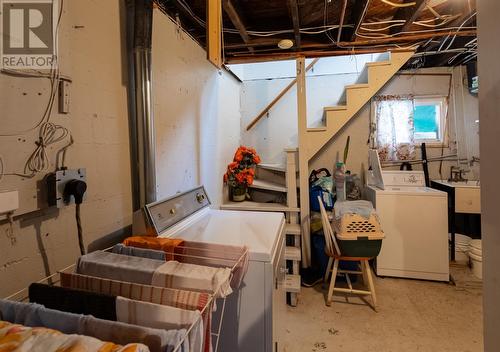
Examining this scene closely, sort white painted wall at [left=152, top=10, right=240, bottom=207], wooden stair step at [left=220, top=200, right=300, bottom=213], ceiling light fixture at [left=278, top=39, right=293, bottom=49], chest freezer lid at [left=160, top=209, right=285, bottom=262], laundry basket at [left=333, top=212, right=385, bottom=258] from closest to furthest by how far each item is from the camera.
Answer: chest freezer lid at [left=160, top=209, right=285, bottom=262] → white painted wall at [left=152, top=10, right=240, bottom=207] → laundry basket at [left=333, top=212, right=385, bottom=258] → ceiling light fixture at [left=278, top=39, right=293, bottom=49] → wooden stair step at [left=220, top=200, right=300, bottom=213]

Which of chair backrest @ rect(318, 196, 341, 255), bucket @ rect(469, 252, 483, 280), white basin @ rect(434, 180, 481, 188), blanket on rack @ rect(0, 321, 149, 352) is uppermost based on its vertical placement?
white basin @ rect(434, 180, 481, 188)

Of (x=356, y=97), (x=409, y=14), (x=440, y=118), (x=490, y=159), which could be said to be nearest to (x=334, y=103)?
(x=356, y=97)

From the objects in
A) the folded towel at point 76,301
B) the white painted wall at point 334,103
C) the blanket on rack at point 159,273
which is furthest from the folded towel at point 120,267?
the white painted wall at point 334,103

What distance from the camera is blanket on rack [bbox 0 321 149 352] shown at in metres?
0.44

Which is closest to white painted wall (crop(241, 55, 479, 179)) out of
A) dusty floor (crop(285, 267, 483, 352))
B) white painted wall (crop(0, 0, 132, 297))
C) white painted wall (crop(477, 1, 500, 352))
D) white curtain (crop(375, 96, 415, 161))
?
white curtain (crop(375, 96, 415, 161))

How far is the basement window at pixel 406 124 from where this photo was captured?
342 cm

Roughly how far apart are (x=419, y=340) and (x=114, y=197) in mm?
2248

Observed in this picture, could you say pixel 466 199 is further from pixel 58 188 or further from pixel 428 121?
pixel 58 188

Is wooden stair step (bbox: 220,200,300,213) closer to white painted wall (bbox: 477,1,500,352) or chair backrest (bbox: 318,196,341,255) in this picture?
chair backrest (bbox: 318,196,341,255)

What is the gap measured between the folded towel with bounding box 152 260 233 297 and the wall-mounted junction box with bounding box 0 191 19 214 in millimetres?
526

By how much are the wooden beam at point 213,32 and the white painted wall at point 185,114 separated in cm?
49

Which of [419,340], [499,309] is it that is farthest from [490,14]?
[419,340]

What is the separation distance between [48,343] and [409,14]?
2824mm

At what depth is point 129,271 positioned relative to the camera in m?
0.78
